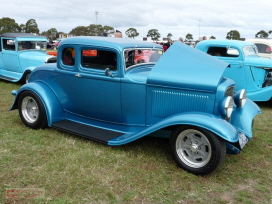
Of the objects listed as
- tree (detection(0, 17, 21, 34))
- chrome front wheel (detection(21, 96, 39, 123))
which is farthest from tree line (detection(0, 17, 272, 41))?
chrome front wheel (detection(21, 96, 39, 123))

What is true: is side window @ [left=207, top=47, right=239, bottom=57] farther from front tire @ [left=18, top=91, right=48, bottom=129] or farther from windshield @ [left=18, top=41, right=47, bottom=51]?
windshield @ [left=18, top=41, right=47, bottom=51]

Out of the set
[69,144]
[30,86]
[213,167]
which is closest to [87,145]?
[69,144]

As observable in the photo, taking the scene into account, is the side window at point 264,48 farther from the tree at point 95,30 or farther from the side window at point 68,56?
the tree at point 95,30

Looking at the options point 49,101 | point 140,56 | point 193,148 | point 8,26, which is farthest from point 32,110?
point 8,26

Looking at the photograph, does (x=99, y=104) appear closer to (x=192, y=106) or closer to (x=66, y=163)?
(x=66, y=163)

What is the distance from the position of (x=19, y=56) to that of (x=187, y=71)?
25.5 feet

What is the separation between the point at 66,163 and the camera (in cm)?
376

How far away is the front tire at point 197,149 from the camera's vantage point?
3.39 metres

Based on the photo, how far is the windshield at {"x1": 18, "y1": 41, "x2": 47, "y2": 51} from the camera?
9.98m

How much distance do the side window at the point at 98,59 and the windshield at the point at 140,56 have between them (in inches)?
8.5

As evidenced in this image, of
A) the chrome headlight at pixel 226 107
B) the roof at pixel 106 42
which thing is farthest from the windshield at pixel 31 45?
the chrome headlight at pixel 226 107

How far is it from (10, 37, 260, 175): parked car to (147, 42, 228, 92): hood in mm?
13

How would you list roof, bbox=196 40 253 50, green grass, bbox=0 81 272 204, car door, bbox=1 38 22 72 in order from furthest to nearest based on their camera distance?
car door, bbox=1 38 22 72, roof, bbox=196 40 253 50, green grass, bbox=0 81 272 204

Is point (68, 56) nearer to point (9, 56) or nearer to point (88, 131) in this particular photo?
point (88, 131)
